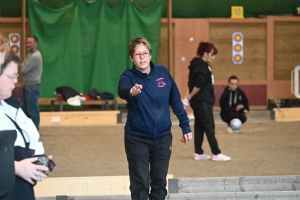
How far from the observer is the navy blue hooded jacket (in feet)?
16.5

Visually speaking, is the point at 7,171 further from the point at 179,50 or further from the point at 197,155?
the point at 179,50

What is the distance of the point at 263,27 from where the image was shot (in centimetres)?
1436

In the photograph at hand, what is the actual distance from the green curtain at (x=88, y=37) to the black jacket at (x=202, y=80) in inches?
229

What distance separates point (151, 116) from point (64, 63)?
28.5 feet

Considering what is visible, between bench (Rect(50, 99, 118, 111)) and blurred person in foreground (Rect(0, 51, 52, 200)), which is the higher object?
blurred person in foreground (Rect(0, 51, 52, 200))

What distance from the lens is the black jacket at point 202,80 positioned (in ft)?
25.5

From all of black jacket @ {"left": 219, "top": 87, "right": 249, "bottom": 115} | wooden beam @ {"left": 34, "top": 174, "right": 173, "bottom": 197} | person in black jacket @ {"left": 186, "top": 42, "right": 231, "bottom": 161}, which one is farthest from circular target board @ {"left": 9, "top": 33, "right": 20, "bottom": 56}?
wooden beam @ {"left": 34, "top": 174, "right": 173, "bottom": 197}

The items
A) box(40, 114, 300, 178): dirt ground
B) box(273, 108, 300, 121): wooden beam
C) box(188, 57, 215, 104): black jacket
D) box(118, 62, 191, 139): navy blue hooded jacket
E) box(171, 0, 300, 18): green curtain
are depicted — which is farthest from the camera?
box(171, 0, 300, 18): green curtain

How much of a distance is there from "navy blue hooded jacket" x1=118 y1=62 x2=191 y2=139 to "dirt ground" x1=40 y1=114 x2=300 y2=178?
2.18 metres

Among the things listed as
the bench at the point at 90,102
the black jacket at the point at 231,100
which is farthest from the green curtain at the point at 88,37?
the black jacket at the point at 231,100

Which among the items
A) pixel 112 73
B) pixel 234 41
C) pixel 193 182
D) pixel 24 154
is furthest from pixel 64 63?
pixel 24 154

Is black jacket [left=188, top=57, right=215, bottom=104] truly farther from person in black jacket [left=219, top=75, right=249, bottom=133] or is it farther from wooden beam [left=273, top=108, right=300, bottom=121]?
wooden beam [left=273, top=108, right=300, bottom=121]

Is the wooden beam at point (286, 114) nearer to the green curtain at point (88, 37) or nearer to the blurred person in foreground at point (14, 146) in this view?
the green curtain at point (88, 37)

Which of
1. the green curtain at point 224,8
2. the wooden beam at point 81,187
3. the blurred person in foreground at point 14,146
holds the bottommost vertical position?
the wooden beam at point 81,187
